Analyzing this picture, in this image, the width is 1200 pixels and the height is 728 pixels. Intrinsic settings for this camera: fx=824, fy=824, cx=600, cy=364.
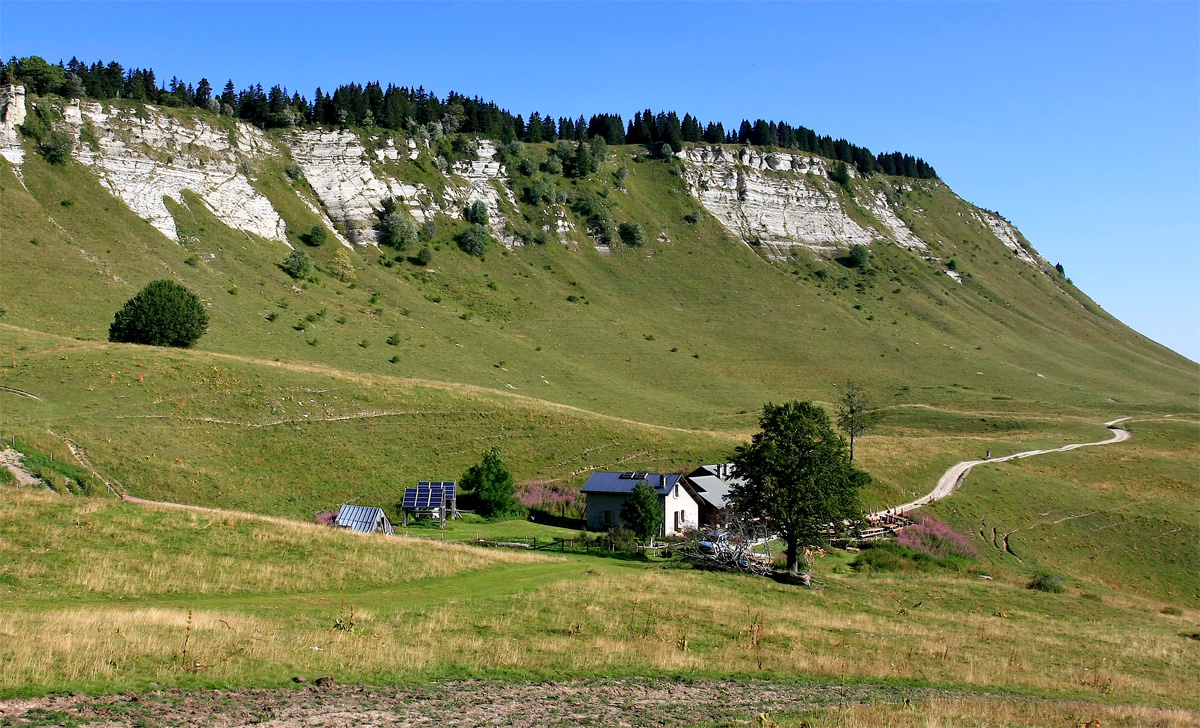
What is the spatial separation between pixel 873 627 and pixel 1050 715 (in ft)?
34.9

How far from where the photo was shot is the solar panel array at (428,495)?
50.2 m

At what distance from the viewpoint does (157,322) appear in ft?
247

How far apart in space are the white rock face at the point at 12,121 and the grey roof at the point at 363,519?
Result: 307 feet

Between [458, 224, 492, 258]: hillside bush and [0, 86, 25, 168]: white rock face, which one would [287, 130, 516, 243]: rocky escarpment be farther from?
[0, 86, 25, 168]: white rock face

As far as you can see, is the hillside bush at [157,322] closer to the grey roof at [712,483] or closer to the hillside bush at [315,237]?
the hillside bush at [315,237]

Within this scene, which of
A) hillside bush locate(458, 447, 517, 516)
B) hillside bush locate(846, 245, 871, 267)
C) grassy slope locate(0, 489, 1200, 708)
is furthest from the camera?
hillside bush locate(846, 245, 871, 267)

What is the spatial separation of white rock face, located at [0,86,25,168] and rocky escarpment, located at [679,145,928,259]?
118 metres

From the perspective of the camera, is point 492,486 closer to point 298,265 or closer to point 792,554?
point 792,554

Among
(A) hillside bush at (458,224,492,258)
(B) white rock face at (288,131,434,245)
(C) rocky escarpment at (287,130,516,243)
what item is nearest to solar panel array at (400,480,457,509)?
(C) rocky escarpment at (287,130,516,243)

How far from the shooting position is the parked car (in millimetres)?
40969

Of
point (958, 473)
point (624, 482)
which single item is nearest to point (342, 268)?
point (624, 482)

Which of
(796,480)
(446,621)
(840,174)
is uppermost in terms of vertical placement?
(840,174)

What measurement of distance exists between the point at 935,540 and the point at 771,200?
449ft

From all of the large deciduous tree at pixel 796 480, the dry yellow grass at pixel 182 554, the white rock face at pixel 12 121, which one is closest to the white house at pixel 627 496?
the large deciduous tree at pixel 796 480
